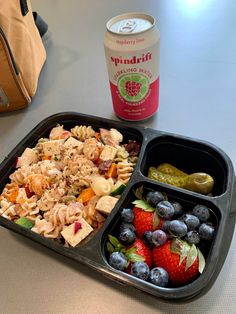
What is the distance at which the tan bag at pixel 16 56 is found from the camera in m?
0.82

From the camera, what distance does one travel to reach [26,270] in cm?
60

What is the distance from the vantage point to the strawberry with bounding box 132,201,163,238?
0.57m

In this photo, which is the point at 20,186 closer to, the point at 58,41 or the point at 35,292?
the point at 35,292

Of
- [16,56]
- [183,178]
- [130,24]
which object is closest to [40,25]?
[16,56]

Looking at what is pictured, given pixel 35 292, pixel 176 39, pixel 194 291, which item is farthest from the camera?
pixel 176 39

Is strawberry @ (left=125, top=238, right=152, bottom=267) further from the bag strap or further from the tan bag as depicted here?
the bag strap

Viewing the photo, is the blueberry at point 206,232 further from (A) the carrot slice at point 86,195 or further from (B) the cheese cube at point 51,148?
(B) the cheese cube at point 51,148

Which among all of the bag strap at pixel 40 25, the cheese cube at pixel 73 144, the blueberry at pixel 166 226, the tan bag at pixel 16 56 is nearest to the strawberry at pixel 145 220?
the blueberry at pixel 166 226

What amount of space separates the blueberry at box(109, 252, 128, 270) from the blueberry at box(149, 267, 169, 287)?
0.05 meters

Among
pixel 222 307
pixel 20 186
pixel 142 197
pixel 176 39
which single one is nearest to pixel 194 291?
pixel 222 307

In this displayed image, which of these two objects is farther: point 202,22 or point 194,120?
point 202,22

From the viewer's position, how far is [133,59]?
68cm

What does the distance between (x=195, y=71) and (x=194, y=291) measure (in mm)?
745

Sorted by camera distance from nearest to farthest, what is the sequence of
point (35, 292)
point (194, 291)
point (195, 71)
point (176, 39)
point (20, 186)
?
point (194, 291) → point (35, 292) → point (20, 186) → point (195, 71) → point (176, 39)
